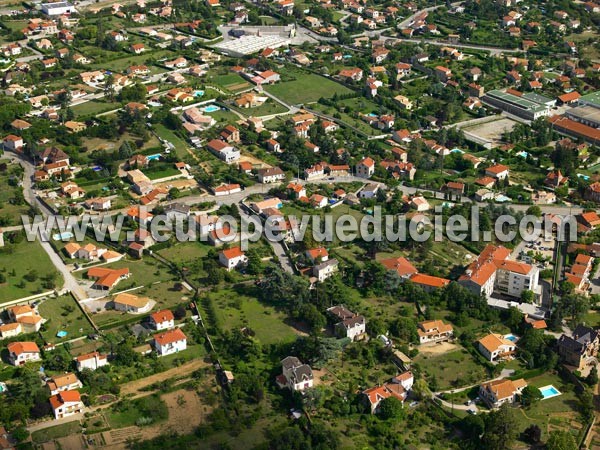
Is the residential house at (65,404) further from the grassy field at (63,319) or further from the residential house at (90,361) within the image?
the grassy field at (63,319)

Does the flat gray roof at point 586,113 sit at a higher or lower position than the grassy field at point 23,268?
higher

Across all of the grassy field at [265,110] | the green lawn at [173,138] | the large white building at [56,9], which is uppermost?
the large white building at [56,9]

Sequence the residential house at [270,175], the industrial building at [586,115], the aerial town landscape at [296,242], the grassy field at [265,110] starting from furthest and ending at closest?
the grassy field at [265,110], the industrial building at [586,115], the residential house at [270,175], the aerial town landscape at [296,242]

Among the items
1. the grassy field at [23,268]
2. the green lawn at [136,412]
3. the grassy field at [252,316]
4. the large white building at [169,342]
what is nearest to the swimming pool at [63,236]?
the grassy field at [23,268]

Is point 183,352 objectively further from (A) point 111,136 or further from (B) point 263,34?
(B) point 263,34

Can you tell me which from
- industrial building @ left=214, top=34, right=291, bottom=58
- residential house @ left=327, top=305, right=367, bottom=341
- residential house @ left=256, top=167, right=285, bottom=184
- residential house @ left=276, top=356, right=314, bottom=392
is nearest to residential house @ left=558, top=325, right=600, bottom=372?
residential house @ left=327, top=305, right=367, bottom=341

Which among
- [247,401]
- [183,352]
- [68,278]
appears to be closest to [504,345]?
[247,401]

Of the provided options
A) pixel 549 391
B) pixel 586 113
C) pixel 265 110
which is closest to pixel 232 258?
pixel 549 391

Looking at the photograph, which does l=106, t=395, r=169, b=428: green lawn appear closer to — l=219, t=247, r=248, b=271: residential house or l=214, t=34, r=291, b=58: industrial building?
l=219, t=247, r=248, b=271: residential house
